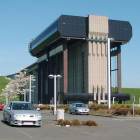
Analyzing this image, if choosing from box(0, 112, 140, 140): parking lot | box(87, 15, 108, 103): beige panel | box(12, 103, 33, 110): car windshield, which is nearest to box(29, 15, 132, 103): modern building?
box(87, 15, 108, 103): beige panel

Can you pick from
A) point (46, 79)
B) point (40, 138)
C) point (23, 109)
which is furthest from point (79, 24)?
point (40, 138)

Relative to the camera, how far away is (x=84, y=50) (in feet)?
388

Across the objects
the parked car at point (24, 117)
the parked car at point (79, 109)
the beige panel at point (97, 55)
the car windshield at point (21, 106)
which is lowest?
the parked car at point (79, 109)

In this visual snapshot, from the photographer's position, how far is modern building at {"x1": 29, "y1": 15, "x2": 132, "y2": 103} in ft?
368

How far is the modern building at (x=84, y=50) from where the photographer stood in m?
112

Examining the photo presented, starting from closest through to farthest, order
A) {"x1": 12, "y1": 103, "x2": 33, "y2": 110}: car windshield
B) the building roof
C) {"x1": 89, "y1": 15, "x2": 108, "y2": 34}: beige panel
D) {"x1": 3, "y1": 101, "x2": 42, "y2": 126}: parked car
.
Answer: {"x1": 3, "y1": 101, "x2": 42, "y2": 126}: parked car < {"x1": 12, "y1": 103, "x2": 33, "y2": 110}: car windshield < the building roof < {"x1": 89, "y1": 15, "x2": 108, "y2": 34}: beige panel

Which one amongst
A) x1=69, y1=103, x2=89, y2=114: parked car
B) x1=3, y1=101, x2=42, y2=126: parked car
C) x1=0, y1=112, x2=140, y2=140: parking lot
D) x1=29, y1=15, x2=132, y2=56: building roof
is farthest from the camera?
x1=29, y1=15, x2=132, y2=56: building roof

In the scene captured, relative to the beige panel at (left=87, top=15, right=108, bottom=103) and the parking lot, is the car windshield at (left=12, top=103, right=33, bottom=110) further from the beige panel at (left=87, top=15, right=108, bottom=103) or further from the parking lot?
the beige panel at (left=87, top=15, right=108, bottom=103)

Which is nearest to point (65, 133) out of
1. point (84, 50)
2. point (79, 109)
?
point (79, 109)

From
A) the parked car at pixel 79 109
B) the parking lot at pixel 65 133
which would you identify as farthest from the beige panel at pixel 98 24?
the parking lot at pixel 65 133

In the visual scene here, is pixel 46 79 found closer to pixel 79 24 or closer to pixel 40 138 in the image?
pixel 79 24

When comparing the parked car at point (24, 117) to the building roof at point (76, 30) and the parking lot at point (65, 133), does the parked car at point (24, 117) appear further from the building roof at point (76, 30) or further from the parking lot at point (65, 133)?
the building roof at point (76, 30)

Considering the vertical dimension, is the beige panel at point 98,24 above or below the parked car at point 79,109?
above

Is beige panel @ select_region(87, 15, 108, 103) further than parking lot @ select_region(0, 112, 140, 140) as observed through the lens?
Yes
